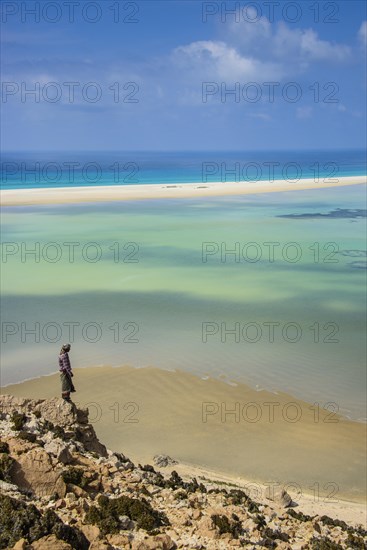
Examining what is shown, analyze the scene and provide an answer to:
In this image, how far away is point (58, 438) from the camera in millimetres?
11102

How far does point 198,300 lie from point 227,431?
1076 centimetres

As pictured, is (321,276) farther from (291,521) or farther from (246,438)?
(291,521)

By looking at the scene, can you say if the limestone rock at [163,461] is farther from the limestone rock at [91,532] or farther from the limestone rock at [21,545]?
the limestone rock at [21,545]

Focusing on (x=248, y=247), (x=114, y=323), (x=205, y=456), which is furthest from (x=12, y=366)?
(x=248, y=247)

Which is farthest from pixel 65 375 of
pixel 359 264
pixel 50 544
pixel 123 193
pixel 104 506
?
pixel 123 193

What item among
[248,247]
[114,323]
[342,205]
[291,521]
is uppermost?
[342,205]

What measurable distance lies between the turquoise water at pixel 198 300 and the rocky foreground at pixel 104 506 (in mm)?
6423

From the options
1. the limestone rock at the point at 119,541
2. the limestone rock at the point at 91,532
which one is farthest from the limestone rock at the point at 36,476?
the limestone rock at the point at 119,541

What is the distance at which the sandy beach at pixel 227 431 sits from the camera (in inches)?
529

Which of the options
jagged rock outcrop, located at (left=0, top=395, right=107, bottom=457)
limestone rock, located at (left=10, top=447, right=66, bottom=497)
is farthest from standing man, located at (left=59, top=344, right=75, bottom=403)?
limestone rock, located at (left=10, top=447, right=66, bottom=497)

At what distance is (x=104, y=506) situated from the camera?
952cm

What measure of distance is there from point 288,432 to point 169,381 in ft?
13.2

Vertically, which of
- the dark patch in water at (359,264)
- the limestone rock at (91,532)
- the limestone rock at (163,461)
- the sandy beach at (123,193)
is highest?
the sandy beach at (123,193)

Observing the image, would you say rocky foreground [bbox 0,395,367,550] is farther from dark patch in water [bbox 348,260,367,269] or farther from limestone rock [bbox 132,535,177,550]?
dark patch in water [bbox 348,260,367,269]
